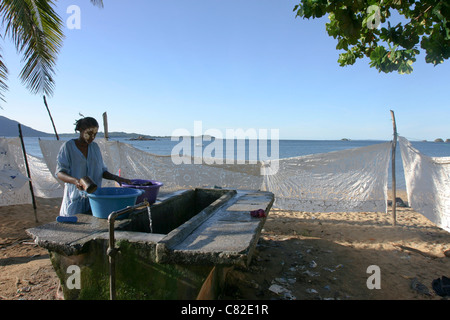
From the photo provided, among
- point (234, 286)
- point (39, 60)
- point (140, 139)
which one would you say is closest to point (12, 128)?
point (140, 139)

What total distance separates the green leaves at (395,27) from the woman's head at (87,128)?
7.71ft

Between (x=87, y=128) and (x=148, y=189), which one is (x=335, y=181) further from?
(x=87, y=128)

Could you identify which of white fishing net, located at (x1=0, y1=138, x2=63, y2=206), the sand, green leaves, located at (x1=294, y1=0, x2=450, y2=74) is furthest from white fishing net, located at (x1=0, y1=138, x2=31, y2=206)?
green leaves, located at (x1=294, y1=0, x2=450, y2=74)

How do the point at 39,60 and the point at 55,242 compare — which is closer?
the point at 55,242

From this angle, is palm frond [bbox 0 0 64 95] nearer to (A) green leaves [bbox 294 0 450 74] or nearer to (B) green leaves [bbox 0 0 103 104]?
(B) green leaves [bbox 0 0 103 104]

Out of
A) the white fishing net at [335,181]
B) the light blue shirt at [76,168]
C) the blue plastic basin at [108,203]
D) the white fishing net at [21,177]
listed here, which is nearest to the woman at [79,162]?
the light blue shirt at [76,168]

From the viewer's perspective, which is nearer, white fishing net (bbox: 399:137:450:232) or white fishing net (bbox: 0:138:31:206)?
white fishing net (bbox: 399:137:450:232)

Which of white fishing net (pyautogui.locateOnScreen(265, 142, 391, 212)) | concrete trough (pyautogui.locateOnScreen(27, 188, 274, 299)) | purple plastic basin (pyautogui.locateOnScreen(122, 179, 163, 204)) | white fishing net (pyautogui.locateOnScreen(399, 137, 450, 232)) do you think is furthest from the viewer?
white fishing net (pyautogui.locateOnScreen(265, 142, 391, 212))

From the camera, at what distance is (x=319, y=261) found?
402 centimetres

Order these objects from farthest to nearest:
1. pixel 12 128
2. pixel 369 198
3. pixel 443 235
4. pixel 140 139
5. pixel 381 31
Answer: pixel 140 139, pixel 12 128, pixel 369 198, pixel 443 235, pixel 381 31

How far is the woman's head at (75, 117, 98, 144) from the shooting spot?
2.69m
